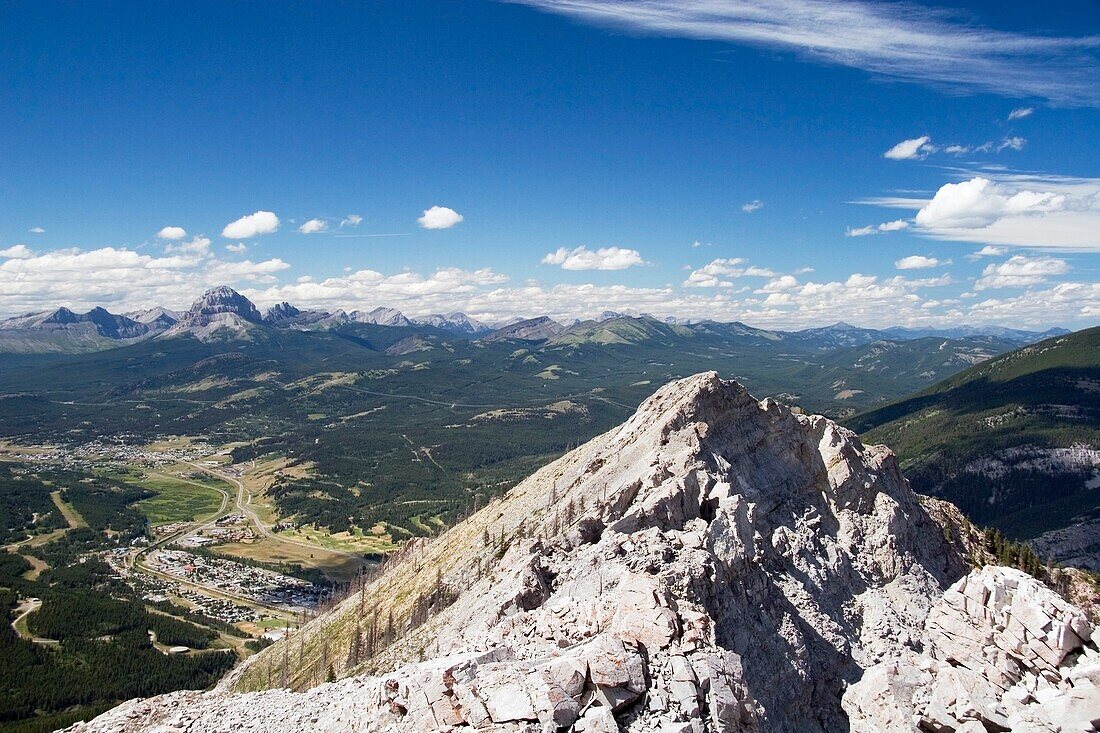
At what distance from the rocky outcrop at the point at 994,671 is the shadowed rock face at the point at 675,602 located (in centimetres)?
360

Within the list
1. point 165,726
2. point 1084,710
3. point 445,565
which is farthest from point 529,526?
point 1084,710

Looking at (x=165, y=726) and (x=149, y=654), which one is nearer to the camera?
(x=165, y=726)

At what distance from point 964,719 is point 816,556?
27.7 metres

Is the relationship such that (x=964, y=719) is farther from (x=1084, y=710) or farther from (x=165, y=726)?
(x=165, y=726)

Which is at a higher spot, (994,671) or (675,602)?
(675,602)

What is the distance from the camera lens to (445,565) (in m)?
103

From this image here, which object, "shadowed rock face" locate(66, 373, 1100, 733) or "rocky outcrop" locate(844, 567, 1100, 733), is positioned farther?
"rocky outcrop" locate(844, 567, 1100, 733)

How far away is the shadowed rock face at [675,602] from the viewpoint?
3425 centimetres

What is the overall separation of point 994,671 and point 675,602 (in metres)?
21.4

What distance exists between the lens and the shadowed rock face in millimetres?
34250

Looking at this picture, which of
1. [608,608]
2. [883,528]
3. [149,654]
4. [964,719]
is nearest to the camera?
[964,719]

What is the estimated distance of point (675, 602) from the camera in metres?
41.9

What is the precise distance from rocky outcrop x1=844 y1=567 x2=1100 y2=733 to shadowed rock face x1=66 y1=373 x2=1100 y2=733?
360 centimetres

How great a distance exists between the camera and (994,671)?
41.9 m
